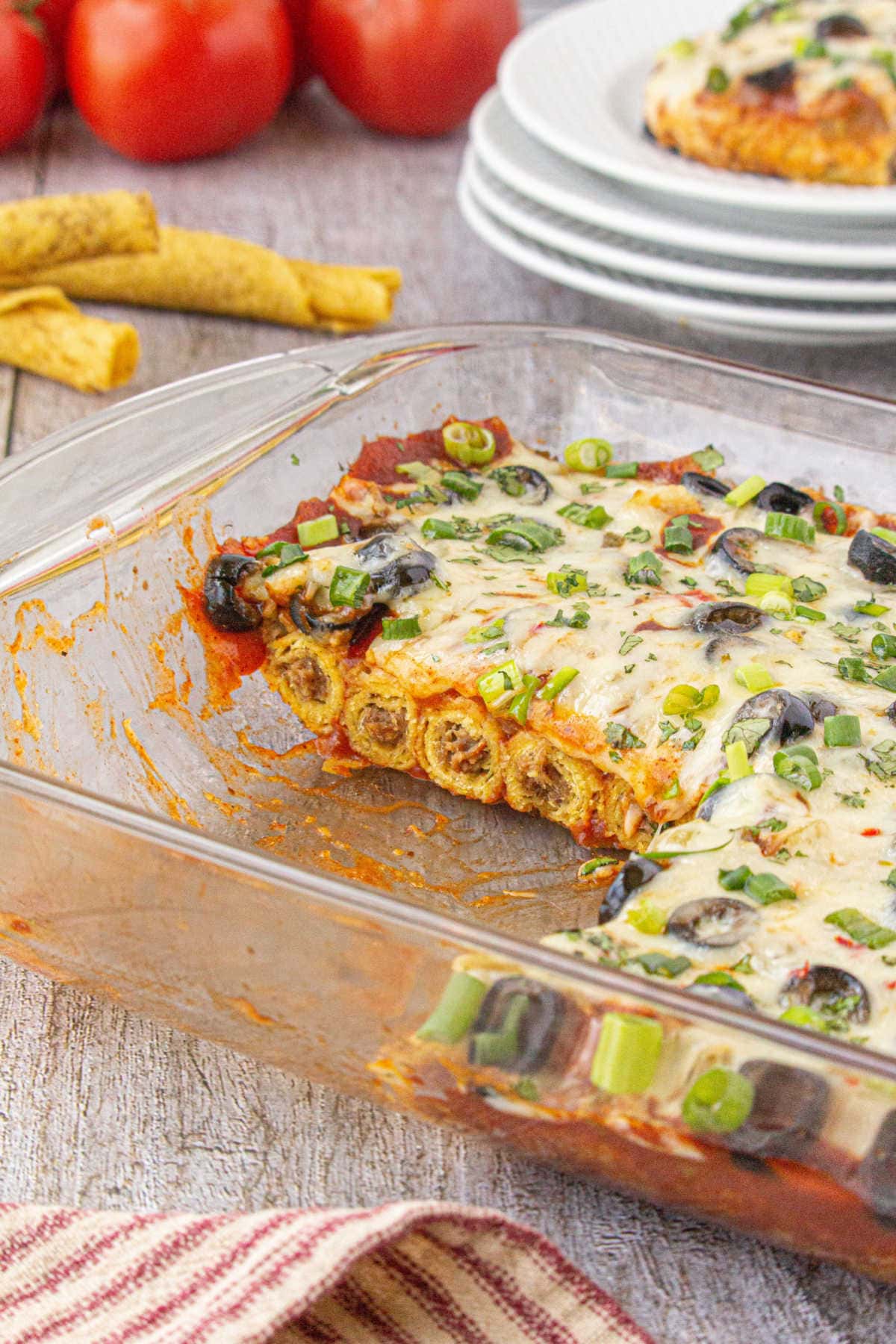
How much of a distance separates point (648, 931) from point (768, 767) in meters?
0.41

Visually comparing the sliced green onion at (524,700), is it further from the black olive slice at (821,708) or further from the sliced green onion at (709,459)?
the sliced green onion at (709,459)

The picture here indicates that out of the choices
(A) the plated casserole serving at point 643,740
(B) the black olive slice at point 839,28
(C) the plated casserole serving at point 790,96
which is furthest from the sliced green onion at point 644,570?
(B) the black olive slice at point 839,28

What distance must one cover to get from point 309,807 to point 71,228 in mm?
2147

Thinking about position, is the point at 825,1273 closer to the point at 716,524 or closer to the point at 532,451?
the point at 716,524

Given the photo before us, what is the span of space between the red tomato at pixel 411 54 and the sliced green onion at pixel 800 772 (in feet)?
12.2

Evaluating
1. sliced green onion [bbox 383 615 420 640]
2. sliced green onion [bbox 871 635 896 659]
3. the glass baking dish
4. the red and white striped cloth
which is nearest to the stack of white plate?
the glass baking dish

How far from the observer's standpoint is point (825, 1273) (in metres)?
2.09

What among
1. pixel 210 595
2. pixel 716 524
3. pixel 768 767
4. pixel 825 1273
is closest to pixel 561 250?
pixel 716 524

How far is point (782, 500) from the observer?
10.3ft

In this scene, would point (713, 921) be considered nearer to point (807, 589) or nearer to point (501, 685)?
point (501, 685)

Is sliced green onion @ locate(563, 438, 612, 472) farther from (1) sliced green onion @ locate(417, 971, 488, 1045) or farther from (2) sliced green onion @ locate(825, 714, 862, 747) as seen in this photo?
(1) sliced green onion @ locate(417, 971, 488, 1045)

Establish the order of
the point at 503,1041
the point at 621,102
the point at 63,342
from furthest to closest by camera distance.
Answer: the point at 621,102 → the point at 63,342 → the point at 503,1041

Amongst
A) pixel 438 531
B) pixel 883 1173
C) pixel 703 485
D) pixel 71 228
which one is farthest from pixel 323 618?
pixel 71 228

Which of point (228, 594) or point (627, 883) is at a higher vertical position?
point (627, 883)
